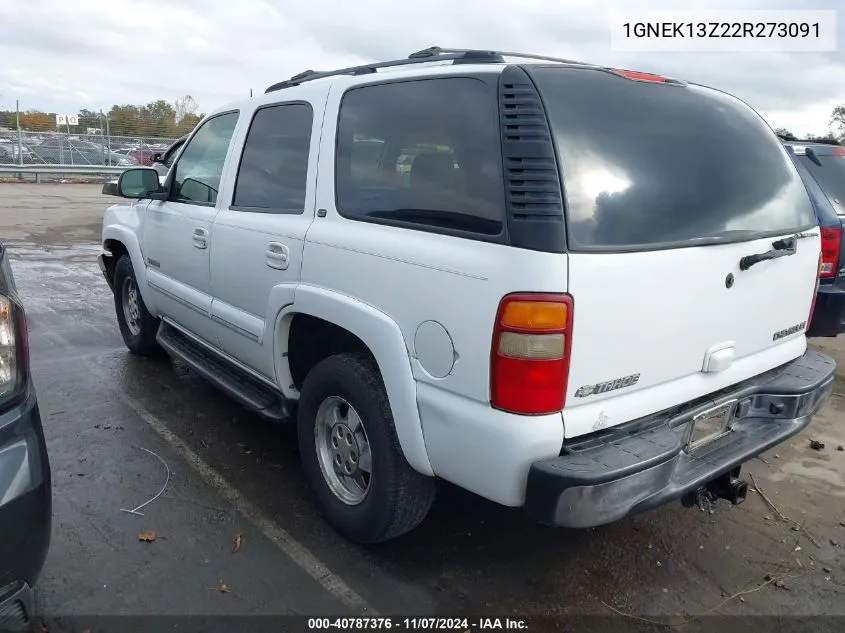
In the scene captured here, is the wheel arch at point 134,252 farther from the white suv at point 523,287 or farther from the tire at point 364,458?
the tire at point 364,458

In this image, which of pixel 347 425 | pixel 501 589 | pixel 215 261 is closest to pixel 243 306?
pixel 215 261

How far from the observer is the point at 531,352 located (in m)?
2.16

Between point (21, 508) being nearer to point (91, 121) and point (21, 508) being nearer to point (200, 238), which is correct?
point (200, 238)

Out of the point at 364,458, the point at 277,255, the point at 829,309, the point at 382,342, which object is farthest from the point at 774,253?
the point at 829,309

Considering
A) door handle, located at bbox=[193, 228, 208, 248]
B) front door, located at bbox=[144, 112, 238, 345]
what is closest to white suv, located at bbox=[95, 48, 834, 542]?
door handle, located at bbox=[193, 228, 208, 248]

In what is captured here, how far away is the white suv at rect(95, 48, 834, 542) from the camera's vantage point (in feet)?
7.20

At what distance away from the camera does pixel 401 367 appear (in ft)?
8.18

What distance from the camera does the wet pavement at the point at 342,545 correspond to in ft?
8.86

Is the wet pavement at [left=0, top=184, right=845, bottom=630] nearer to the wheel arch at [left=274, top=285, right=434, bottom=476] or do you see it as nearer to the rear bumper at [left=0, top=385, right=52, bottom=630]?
the wheel arch at [left=274, top=285, right=434, bottom=476]

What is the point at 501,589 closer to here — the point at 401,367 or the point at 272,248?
the point at 401,367

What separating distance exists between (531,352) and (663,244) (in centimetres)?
65

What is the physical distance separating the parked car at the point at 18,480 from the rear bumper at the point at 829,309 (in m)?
4.77

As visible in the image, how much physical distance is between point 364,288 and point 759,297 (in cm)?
162

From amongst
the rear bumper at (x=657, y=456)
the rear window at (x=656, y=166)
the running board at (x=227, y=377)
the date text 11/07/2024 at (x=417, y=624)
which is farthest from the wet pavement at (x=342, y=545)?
the rear window at (x=656, y=166)
